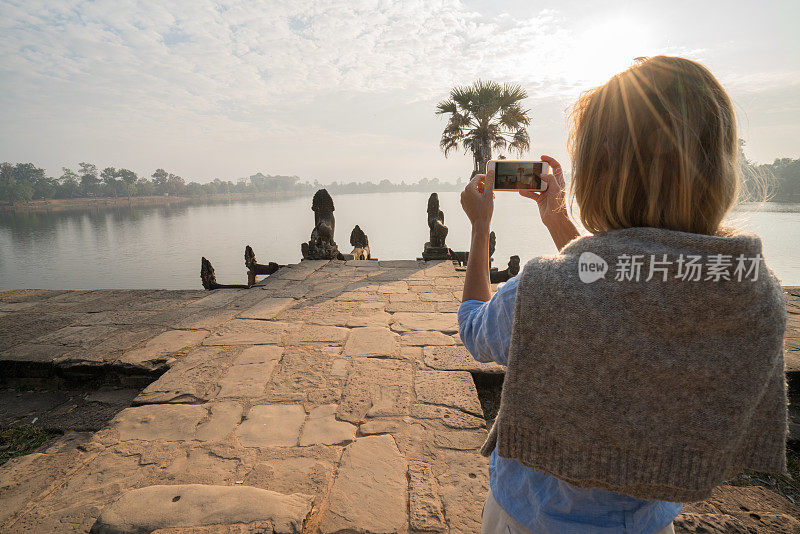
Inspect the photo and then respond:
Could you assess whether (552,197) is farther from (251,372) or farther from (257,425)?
(251,372)

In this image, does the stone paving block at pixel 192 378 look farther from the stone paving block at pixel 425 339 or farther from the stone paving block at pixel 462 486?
the stone paving block at pixel 462 486

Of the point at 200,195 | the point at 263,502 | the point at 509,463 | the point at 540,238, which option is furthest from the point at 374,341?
the point at 200,195

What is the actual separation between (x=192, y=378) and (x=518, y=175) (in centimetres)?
263

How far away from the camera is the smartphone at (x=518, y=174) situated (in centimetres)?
122

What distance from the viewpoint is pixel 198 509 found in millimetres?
1394

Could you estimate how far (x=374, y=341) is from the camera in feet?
11.1

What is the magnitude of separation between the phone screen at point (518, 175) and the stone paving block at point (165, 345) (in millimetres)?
3145

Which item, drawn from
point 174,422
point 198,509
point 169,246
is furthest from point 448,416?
point 169,246

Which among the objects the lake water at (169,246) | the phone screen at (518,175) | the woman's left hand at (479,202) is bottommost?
the lake water at (169,246)

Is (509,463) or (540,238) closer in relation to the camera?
(509,463)

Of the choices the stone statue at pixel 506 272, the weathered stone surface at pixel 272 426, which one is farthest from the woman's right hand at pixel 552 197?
the stone statue at pixel 506 272

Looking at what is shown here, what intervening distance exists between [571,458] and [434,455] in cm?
136

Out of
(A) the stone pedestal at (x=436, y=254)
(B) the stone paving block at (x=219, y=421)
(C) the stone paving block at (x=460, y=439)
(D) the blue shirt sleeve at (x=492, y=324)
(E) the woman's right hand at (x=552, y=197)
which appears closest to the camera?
(D) the blue shirt sleeve at (x=492, y=324)

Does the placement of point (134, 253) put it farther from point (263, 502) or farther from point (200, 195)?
point (200, 195)
